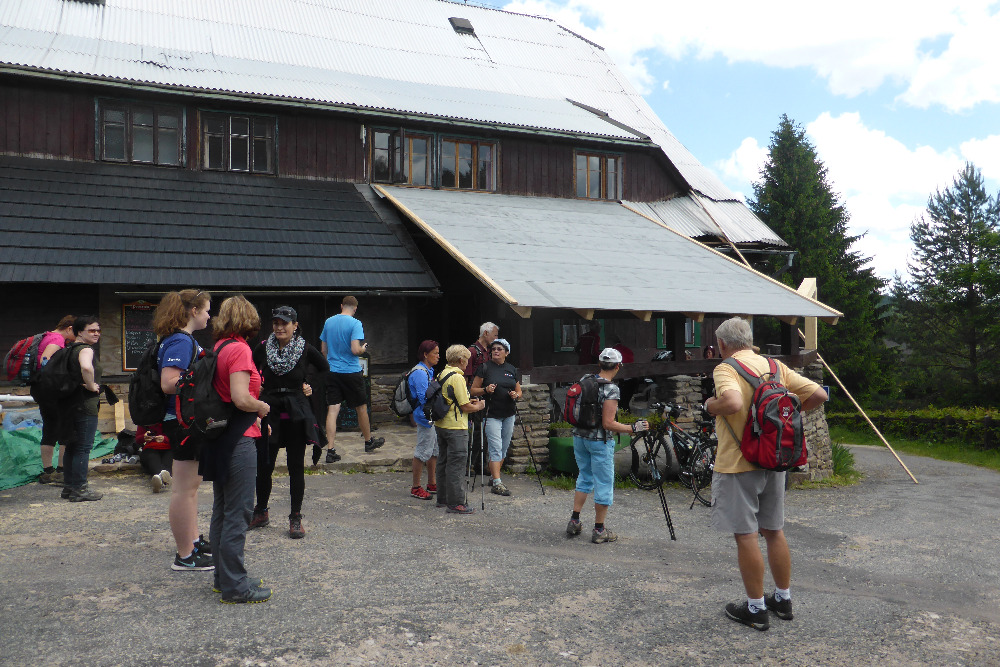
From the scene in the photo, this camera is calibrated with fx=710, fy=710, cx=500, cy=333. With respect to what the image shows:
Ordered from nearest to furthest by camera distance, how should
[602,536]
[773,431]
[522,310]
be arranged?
[773,431]
[602,536]
[522,310]

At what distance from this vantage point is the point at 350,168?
14.4 m

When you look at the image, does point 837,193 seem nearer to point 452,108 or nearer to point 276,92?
point 452,108

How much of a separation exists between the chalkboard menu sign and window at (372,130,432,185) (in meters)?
5.33

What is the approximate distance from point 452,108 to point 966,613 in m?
13.2

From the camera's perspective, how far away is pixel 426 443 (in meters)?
7.67

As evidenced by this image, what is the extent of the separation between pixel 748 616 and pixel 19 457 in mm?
7722

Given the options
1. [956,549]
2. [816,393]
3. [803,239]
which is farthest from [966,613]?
[803,239]

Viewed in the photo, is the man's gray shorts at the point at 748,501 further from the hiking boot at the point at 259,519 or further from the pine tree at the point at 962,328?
the pine tree at the point at 962,328

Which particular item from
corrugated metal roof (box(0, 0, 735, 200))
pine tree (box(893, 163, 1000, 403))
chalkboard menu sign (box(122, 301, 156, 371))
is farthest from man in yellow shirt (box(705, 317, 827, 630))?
pine tree (box(893, 163, 1000, 403))

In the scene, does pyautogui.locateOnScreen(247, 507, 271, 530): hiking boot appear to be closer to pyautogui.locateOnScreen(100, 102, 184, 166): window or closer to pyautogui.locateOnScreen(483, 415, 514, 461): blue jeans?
pyautogui.locateOnScreen(483, 415, 514, 461): blue jeans

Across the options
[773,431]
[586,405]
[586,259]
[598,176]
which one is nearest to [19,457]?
[586,405]

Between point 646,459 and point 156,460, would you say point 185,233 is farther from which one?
point 646,459

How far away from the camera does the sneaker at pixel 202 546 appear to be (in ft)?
17.2

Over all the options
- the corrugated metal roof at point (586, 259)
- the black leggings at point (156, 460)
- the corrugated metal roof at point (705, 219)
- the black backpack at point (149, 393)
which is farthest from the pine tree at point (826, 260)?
the black backpack at point (149, 393)
